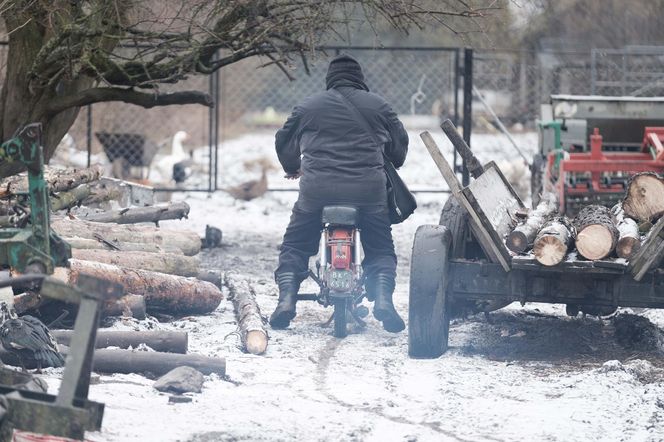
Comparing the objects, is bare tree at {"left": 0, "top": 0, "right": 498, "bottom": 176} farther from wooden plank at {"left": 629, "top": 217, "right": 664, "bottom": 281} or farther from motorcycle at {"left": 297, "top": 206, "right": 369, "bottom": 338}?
wooden plank at {"left": 629, "top": 217, "right": 664, "bottom": 281}

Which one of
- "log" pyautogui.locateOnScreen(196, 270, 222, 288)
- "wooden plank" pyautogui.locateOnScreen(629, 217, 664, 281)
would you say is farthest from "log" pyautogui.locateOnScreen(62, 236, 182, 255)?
"wooden plank" pyautogui.locateOnScreen(629, 217, 664, 281)

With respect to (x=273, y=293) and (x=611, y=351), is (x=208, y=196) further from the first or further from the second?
(x=611, y=351)

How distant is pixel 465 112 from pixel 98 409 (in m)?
11.1

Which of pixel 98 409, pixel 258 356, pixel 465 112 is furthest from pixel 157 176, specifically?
pixel 98 409

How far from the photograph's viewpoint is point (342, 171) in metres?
8.55

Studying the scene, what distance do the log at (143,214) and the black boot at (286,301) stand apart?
2.89 m

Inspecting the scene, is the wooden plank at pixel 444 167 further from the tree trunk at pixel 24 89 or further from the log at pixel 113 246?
the tree trunk at pixel 24 89

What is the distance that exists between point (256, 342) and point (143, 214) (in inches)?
154

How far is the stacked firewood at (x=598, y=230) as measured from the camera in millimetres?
7500

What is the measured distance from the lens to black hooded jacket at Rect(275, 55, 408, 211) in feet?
28.1

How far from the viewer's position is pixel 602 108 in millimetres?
13414

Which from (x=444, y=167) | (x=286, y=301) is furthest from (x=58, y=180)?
(x=444, y=167)

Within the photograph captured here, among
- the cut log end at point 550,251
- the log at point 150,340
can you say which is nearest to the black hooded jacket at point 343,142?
the cut log end at point 550,251

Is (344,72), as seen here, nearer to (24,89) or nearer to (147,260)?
(147,260)
